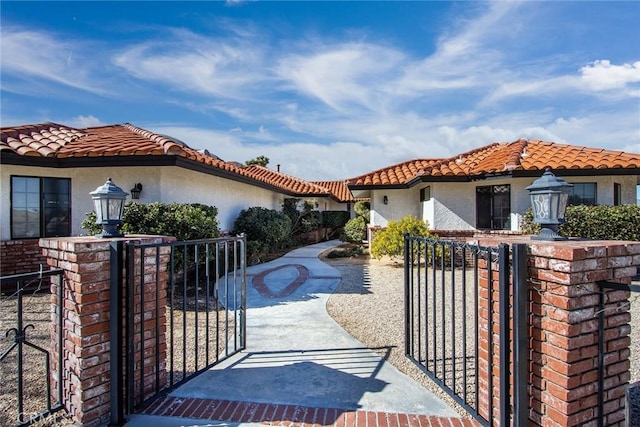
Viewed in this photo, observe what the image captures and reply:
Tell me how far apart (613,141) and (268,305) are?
53.3 feet

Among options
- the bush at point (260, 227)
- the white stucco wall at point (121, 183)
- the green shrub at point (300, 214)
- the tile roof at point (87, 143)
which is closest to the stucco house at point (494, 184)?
the bush at point (260, 227)

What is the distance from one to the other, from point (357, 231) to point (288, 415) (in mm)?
16379

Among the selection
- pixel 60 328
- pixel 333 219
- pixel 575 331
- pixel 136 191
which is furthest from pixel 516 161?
pixel 333 219

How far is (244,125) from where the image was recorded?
53.7 ft

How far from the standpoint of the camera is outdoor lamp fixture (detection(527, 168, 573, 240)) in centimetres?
289

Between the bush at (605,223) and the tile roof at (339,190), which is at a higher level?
the tile roof at (339,190)

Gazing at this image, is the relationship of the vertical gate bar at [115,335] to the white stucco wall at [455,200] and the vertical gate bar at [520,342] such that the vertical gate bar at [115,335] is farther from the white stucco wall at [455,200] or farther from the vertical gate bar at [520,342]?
the white stucco wall at [455,200]

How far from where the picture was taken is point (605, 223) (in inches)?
405

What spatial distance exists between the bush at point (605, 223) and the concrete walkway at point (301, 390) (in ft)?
28.1

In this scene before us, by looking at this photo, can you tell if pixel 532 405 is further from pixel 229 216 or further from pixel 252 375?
pixel 229 216

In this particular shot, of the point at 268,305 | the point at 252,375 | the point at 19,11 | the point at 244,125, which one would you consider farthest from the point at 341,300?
the point at 244,125

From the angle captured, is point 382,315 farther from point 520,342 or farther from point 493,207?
point 493,207

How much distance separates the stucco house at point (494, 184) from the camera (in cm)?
1138

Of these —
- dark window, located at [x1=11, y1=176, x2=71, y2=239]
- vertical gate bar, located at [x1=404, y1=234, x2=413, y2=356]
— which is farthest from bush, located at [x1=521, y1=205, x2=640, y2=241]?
dark window, located at [x1=11, y1=176, x2=71, y2=239]
